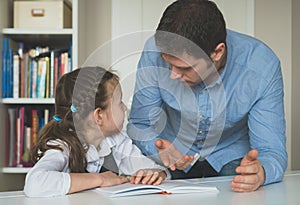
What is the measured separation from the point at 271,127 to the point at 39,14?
61.9 inches

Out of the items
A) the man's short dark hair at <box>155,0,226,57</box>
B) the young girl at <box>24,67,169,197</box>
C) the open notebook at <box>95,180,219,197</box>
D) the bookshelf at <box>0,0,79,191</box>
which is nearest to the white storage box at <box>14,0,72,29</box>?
the bookshelf at <box>0,0,79,191</box>

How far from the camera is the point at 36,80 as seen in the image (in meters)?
2.67

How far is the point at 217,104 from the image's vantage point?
160 cm

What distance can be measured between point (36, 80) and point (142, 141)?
3.97ft

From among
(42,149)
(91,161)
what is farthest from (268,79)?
(42,149)

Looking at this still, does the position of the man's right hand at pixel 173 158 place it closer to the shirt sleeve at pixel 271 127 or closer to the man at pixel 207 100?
the man at pixel 207 100

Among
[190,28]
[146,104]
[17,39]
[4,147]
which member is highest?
[190,28]

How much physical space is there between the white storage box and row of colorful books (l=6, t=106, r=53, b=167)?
43cm

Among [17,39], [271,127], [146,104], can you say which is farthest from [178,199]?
[17,39]

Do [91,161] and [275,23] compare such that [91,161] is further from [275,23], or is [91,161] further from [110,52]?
[275,23]

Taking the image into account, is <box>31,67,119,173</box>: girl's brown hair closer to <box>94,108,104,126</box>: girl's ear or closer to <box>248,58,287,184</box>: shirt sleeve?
<box>94,108,104,126</box>: girl's ear

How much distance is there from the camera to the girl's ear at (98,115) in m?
1.55

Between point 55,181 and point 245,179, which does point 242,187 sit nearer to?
point 245,179

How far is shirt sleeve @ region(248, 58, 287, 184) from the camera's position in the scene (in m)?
1.38
